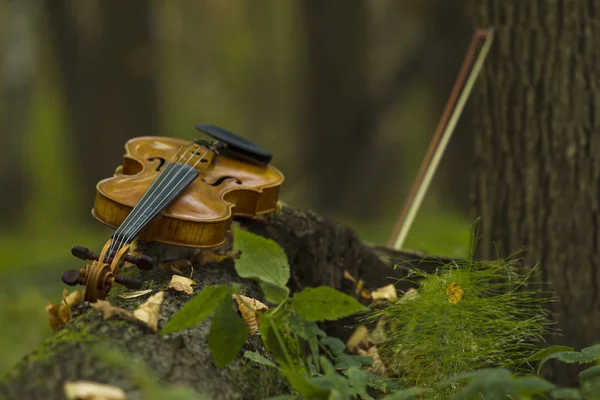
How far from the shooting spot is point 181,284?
2395 millimetres

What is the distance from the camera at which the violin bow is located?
346 cm

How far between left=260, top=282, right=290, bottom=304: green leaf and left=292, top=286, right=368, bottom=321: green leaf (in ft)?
0.20

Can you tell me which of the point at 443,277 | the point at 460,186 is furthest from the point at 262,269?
the point at 460,186

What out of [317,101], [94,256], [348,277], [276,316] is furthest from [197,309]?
[317,101]

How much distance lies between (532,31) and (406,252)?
1.02 meters

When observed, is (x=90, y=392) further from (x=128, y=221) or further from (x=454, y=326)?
(x=454, y=326)

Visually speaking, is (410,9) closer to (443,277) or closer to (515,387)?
(443,277)

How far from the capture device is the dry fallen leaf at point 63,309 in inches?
95.7

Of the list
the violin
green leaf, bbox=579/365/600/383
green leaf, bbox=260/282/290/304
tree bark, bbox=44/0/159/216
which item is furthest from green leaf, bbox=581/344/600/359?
tree bark, bbox=44/0/159/216

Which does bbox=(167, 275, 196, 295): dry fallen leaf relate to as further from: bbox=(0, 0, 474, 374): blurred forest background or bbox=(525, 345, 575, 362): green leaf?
bbox=(0, 0, 474, 374): blurred forest background

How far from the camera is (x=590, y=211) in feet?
10.8

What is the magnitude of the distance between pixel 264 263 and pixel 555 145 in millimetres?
1689

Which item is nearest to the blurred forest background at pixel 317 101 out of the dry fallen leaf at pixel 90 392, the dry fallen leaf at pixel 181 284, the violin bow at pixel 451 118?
the violin bow at pixel 451 118

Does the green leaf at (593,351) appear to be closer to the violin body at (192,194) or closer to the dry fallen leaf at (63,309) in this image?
the violin body at (192,194)
